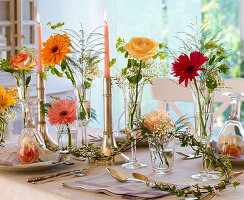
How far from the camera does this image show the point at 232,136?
1293 mm

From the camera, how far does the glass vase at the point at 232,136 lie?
1.27 metres

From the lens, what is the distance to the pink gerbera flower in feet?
4.57

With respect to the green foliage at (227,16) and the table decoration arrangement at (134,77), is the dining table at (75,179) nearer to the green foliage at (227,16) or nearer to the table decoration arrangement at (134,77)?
the table decoration arrangement at (134,77)

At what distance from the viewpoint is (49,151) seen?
1434 millimetres

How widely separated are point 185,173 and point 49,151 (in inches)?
17.4

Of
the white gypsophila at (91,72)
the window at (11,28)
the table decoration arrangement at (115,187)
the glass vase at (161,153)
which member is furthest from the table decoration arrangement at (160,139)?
the window at (11,28)

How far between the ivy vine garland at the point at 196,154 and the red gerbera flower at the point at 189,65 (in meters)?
0.15

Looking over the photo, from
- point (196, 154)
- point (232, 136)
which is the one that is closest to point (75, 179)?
point (196, 154)

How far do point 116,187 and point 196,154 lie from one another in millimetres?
218

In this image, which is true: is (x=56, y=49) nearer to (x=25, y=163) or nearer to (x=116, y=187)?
(x=25, y=163)

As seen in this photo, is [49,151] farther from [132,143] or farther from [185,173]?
[185,173]

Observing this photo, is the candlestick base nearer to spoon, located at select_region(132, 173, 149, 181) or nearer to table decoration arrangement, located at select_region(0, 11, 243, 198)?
table decoration arrangement, located at select_region(0, 11, 243, 198)

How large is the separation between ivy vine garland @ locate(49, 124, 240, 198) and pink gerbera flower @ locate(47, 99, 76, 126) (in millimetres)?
98

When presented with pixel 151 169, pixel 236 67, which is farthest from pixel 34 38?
pixel 151 169
